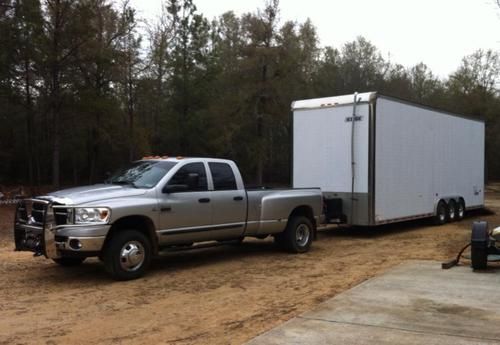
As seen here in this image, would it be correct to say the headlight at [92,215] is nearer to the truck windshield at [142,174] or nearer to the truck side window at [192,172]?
the truck windshield at [142,174]

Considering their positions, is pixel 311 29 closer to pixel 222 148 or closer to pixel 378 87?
pixel 378 87

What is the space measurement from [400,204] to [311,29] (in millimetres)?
33583

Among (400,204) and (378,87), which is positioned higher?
(378,87)

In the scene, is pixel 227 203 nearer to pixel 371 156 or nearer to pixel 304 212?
pixel 304 212

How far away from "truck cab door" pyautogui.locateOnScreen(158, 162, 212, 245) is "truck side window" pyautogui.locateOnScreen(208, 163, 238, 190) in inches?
9.3

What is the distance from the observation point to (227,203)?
10289mm

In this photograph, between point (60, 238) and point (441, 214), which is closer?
point (60, 238)

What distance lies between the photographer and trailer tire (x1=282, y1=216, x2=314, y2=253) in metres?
11.6

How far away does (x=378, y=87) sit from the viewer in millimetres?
51969

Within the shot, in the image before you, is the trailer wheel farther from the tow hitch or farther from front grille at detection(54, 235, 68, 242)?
front grille at detection(54, 235, 68, 242)

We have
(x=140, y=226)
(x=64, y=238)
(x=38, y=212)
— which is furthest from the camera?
(x=140, y=226)

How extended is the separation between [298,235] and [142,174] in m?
3.84

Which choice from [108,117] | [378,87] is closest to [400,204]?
[108,117]

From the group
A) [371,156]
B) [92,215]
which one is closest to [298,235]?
[371,156]
